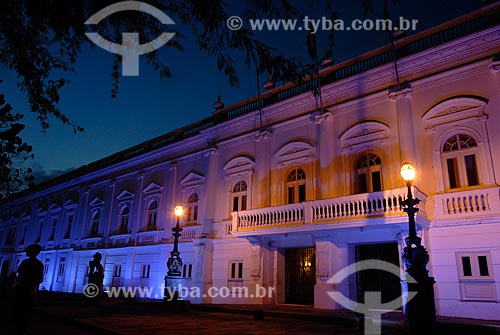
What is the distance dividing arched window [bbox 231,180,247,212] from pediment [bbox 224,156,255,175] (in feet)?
2.04

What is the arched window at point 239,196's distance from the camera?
17392mm

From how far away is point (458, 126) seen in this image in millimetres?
11836

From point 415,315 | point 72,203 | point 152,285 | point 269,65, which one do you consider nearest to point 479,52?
point 415,315

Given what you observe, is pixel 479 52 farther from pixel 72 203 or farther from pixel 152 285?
pixel 72 203

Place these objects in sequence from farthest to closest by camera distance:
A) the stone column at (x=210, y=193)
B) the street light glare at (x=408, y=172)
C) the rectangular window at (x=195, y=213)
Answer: the rectangular window at (x=195, y=213) < the stone column at (x=210, y=193) < the street light glare at (x=408, y=172)

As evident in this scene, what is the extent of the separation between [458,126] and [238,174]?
30.6 feet

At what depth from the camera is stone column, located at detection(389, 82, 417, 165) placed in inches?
495

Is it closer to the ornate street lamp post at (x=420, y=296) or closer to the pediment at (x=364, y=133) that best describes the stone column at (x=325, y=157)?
the pediment at (x=364, y=133)

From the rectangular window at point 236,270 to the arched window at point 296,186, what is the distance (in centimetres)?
354

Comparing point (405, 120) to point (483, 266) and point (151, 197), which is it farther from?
point (151, 197)

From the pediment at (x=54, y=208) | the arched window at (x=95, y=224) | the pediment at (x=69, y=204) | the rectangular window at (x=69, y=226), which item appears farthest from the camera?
the pediment at (x=54, y=208)

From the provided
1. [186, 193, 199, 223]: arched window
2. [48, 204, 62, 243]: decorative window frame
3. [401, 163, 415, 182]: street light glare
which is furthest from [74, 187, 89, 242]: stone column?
[401, 163, 415, 182]: street light glare

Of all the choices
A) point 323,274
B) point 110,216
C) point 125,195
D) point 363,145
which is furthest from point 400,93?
point 110,216

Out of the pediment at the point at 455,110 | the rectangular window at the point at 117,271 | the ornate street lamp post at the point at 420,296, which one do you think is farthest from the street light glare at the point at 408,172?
the rectangular window at the point at 117,271
